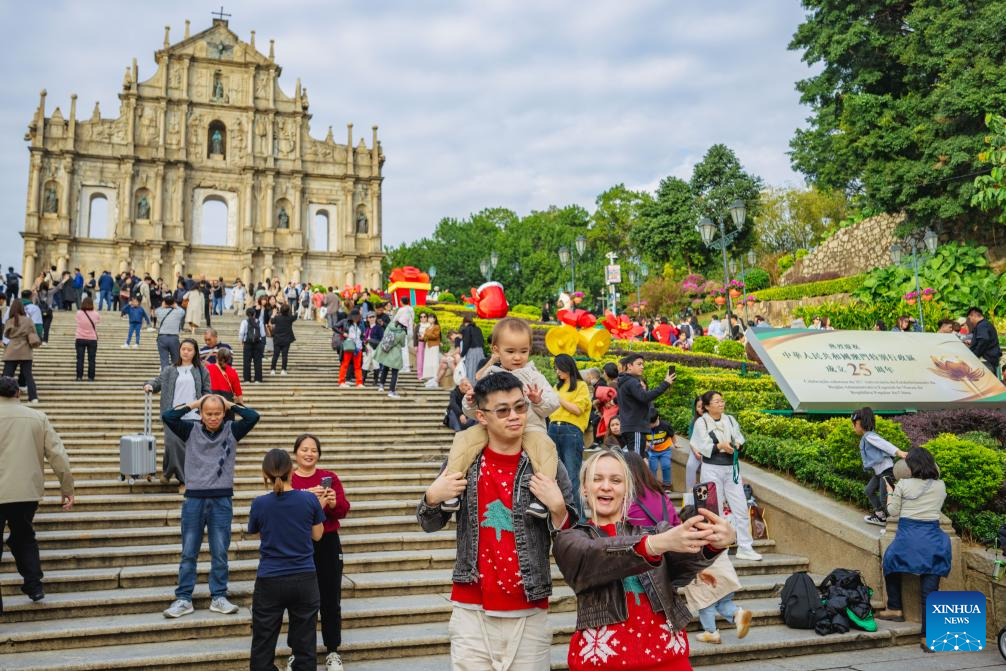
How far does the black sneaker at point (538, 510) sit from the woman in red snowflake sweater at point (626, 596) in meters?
0.14

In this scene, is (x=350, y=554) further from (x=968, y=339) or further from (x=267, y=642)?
(x=968, y=339)

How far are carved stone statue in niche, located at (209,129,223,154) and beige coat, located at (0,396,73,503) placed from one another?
44.7 meters

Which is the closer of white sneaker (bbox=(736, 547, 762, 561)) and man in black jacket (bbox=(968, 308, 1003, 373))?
white sneaker (bbox=(736, 547, 762, 561))

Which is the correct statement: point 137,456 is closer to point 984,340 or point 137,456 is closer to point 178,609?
point 178,609

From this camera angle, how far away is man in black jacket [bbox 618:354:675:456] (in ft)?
26.8

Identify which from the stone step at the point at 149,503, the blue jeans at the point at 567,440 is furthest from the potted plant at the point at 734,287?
the blue jeans at the point at 567,440

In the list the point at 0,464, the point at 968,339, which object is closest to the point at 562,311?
the point at 968,339

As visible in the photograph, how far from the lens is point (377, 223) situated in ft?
158

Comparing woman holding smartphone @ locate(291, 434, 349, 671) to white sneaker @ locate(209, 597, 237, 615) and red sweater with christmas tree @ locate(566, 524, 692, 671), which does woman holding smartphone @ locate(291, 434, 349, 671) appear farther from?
red sweater with christmas tree @ locate(566, 524, 692, 671)

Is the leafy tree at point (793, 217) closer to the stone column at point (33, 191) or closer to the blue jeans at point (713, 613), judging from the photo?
the stone column at point (33, 191)

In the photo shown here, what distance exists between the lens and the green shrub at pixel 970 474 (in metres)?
6.82

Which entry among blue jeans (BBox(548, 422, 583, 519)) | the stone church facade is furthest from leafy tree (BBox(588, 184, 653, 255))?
blue jeans (BBox(548, 422, 583, 519))

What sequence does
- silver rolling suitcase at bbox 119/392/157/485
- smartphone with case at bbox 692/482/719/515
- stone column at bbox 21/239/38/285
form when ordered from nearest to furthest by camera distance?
smartphone with case at bbox 692/482/719/515 → silver rolling suitcase at bbox 119/392/157/485 → stone column at bbox 21/239/38/285

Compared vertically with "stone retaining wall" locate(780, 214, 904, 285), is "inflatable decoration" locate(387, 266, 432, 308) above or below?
below
